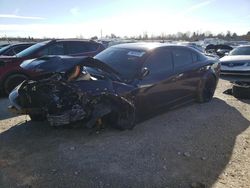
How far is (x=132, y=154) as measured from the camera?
4.50 meters

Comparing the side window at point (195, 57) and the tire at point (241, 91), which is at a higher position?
the side window at point (195, 57)

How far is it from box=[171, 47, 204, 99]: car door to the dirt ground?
0.75 meters

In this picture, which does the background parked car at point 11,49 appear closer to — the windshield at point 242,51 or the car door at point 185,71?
the car door at point 185,71

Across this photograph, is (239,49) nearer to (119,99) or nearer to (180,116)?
(180,116)

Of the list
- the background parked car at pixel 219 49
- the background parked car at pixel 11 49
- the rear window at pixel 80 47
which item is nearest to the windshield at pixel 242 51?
the background parked car at pixel 219 49

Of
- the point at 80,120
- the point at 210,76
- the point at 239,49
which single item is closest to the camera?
the point at 80,120

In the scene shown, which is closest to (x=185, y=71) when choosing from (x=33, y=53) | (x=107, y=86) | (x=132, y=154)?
(x=107, y=86)

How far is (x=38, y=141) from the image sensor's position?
497 cm

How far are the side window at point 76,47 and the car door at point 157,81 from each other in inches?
165

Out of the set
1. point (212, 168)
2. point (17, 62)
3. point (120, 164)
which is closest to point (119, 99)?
point (120, 164)

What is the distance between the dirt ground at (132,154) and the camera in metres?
3.79

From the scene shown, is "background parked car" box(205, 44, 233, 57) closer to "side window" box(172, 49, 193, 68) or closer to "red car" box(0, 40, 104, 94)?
"red car" box(0, 40, 104, 94)

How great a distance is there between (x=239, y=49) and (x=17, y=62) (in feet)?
32.3

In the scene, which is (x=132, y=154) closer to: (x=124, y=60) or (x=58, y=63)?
(x=58, y=63)
